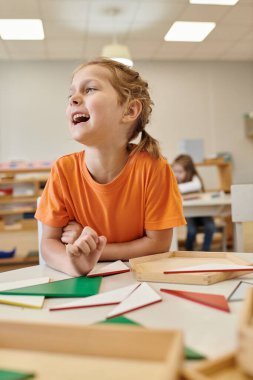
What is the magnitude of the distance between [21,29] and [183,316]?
4.24 metres

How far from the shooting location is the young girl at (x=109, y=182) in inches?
39.6

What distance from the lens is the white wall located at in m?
5.18

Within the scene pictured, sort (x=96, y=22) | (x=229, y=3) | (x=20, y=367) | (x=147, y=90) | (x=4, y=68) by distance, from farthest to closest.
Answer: (x=4, y=68)
(x=96, y=22)
(x=229, y=3)
(x=147, y=90)
(x=20, y=367)

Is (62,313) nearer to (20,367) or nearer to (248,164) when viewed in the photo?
(20,367)

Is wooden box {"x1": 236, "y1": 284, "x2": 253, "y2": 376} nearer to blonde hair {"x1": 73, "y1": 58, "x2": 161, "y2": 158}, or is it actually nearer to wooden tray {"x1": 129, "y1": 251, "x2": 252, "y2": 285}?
wooden tray {"x1": 129, "y1": 251, "x2": 252, "y2": 285}

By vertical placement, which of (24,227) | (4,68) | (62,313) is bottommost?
(24,227)

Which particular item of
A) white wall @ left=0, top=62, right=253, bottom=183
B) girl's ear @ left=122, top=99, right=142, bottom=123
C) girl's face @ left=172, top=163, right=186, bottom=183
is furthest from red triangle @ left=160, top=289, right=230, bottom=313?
white wall @ left=0, top=62, right=253, bottom=183

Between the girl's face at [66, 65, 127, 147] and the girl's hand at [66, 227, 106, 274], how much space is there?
1.10 feet

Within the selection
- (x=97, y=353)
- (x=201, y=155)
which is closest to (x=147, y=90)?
(x=97, y=353)

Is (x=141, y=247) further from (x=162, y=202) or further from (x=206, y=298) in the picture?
(x=206, y=298)

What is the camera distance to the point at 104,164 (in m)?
1.12

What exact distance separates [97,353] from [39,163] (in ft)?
14.5

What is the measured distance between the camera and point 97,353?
1.14 feet

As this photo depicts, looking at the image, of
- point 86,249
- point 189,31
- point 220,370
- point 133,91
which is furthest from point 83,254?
point 189,31
